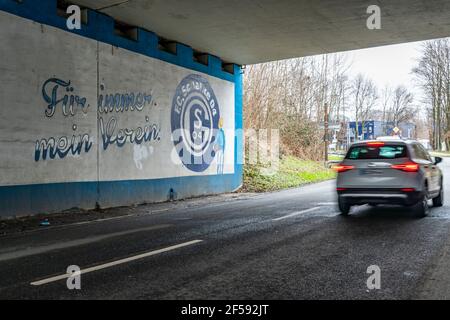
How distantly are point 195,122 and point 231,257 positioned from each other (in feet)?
35.1

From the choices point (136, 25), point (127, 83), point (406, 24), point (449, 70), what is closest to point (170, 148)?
point (127, 83)

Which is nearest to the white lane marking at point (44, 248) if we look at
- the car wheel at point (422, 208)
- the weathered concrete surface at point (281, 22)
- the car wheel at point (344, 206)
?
the car wheel at point (344, 206)

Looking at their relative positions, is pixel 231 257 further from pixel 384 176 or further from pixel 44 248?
pixel 384 176

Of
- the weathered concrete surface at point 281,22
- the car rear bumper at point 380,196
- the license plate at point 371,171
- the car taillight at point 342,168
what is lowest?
the car rear bumper at point 380,196

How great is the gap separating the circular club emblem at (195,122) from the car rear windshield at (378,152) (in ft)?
22.6

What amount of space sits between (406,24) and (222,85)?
7721 millimetres

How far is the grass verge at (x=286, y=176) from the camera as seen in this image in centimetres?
2091

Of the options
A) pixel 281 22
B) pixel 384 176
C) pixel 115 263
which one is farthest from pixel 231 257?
pixel 281 22

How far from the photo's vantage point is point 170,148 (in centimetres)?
1527

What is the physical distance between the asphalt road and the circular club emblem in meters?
5.40

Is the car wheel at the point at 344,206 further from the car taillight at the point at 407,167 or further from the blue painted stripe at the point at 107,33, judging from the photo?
the blue painted stripe at the point at 107,33

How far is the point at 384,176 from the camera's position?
10188mm
